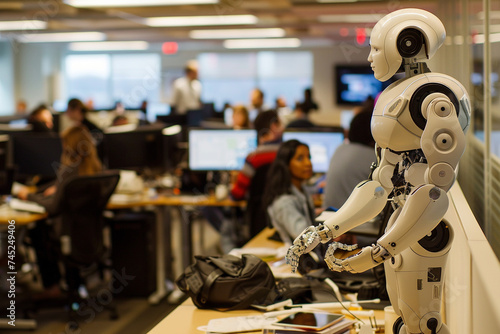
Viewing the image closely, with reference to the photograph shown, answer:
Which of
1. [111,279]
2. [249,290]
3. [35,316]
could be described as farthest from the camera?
[111,279]

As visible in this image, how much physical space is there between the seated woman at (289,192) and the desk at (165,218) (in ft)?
5.27

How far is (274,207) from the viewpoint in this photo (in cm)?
345

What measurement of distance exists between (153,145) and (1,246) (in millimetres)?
1494

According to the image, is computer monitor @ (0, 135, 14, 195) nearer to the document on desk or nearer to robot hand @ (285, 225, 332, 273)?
the document on desk

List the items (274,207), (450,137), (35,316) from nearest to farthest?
(450,137), (274,207), (35,316)

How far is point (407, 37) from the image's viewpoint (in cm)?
171

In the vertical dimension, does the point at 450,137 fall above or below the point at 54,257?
above

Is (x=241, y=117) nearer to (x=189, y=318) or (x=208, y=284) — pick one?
(x=208, y=284)

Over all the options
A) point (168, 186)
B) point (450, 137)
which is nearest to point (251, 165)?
point (168, 186)

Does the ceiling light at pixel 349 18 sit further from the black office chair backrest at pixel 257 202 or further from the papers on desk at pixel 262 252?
the papers on desk at pixel 262 252

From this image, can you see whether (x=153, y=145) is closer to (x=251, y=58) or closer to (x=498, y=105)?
(x=498, y=105)

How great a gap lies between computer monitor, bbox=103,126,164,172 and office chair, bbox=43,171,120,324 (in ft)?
3.75

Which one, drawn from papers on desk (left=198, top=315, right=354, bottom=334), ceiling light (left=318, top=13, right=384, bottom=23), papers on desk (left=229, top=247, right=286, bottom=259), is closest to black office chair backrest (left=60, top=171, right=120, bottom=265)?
papers on desk (left=229, top=247, right=286, bottom=259)

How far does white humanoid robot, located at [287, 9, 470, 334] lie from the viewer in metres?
1.60
